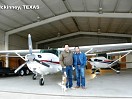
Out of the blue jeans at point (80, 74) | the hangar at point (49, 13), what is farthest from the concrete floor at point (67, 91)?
the hangar at point (49, 13)

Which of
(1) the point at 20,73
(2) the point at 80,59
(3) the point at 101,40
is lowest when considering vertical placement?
(1) the point at 20,73

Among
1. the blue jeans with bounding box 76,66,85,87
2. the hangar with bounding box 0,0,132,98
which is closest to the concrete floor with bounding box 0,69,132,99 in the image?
the blue jeans with bounding box 76,66,85,87

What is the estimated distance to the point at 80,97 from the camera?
16.9 feet

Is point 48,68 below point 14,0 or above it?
below

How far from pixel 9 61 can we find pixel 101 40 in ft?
47.1

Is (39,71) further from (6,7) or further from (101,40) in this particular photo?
(101,40)

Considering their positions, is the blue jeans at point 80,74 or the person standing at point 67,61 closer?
the person standing at point 67,61

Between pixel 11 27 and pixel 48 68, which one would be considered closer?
pixel 48 68

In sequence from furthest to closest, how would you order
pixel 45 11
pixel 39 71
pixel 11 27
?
pixel 11 27
pixel 45 11
pixel 39 71

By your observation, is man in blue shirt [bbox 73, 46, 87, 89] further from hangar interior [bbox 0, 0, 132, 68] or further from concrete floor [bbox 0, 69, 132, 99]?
hangar interior [bbox 0, 0, 132, 68]

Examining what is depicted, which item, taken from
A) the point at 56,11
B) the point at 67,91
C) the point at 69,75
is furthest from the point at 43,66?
the point at 56,11

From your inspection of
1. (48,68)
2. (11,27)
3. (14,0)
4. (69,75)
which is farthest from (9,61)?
(69,75)

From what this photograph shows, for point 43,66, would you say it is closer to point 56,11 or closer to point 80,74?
point 80,74

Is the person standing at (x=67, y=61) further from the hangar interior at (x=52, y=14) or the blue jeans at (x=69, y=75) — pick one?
the hangar interior at (x=52, y=14)
